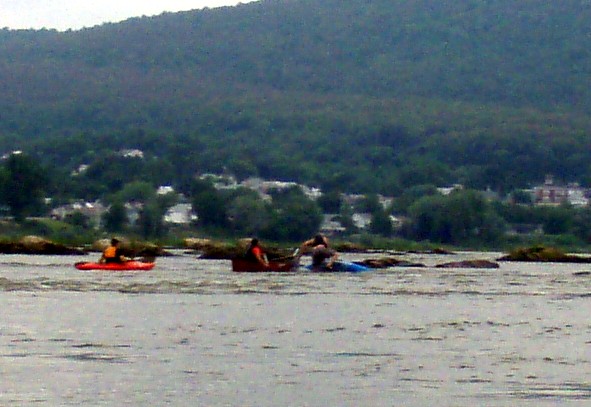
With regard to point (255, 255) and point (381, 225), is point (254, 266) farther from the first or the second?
point (381, 225)

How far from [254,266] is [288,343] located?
82.2ft

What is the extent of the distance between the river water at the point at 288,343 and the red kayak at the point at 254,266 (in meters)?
5.83

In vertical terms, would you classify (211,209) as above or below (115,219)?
above

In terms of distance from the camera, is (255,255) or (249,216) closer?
(255,255)

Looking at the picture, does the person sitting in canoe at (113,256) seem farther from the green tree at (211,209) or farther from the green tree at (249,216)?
the green tree at (211,209)

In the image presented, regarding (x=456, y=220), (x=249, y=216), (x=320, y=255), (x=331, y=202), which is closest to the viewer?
(x=320, y=255)

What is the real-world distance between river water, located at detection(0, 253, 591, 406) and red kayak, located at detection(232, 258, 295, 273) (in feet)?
19.1

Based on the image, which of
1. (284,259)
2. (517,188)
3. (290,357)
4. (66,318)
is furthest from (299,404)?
(517,188)

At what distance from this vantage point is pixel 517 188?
16350cm

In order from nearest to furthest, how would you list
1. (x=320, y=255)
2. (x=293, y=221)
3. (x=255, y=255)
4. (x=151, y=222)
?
(x=255, y=255), (x=320, y=255), (x=151, y=222), (x=293, y=221)

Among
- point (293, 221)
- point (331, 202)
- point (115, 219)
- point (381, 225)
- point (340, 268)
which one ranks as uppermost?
point (331, 202)

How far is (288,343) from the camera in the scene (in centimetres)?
2800

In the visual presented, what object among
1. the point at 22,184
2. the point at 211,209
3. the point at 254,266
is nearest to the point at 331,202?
the point at 211,209

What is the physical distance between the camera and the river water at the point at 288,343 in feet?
71.7
